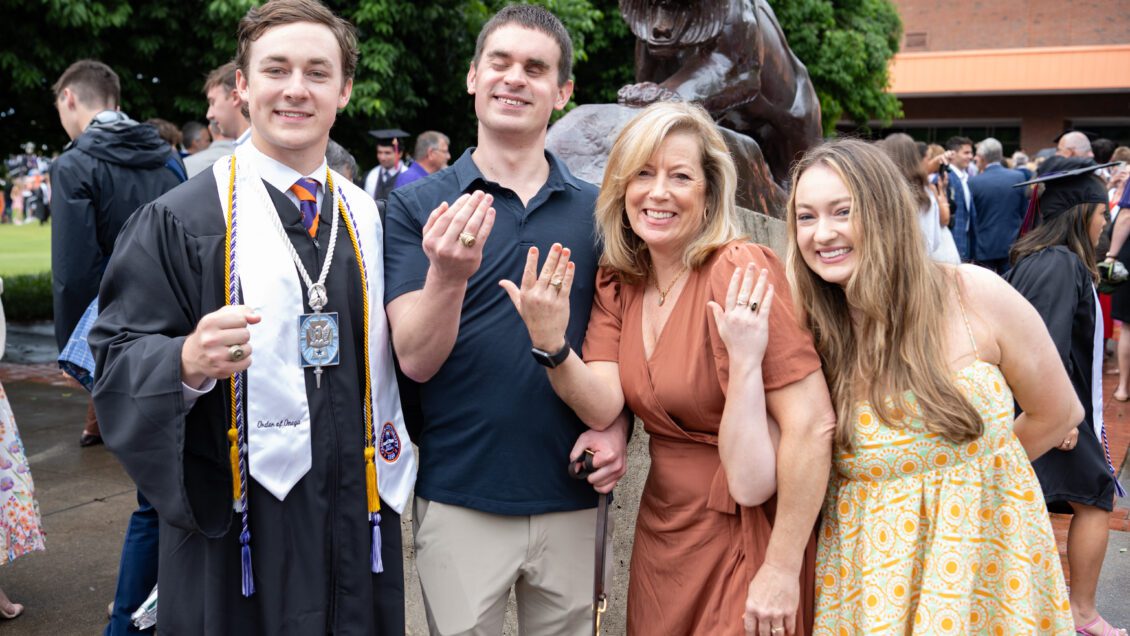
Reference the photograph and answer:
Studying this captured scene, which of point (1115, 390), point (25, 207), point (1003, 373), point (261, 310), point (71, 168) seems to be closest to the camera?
point (261, 310)

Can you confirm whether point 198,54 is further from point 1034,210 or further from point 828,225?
point 828,225

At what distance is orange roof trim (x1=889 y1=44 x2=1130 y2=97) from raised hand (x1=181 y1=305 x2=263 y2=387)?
31.0m

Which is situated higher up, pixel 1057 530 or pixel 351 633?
pixel 351 633

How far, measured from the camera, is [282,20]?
220 centimetres

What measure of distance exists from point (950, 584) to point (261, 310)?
1.65m

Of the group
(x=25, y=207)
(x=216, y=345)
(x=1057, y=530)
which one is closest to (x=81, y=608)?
(x=216, y=345)

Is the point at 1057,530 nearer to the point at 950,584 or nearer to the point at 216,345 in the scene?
the point at 950,584

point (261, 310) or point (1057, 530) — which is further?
point (1057, 530)

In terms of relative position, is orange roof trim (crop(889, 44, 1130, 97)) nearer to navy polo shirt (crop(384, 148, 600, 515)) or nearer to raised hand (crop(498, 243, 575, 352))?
navy polo shirt (crop(384, 148, 600, 515))

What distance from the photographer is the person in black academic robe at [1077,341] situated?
365 centimetres

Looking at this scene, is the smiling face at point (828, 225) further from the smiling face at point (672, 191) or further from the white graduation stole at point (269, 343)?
the white graduation stole at point (269, 343)

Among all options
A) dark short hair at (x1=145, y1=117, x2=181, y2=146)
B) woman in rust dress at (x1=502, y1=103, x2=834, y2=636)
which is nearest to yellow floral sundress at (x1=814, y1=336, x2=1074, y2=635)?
woman in rust dress at (x1=502, y1=103, x2=834, y2=636)

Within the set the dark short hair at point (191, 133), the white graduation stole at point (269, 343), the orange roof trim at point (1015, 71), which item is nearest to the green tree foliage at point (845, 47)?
the orange roof trim at point (1015, 71)

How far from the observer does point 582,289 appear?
2465 mm
